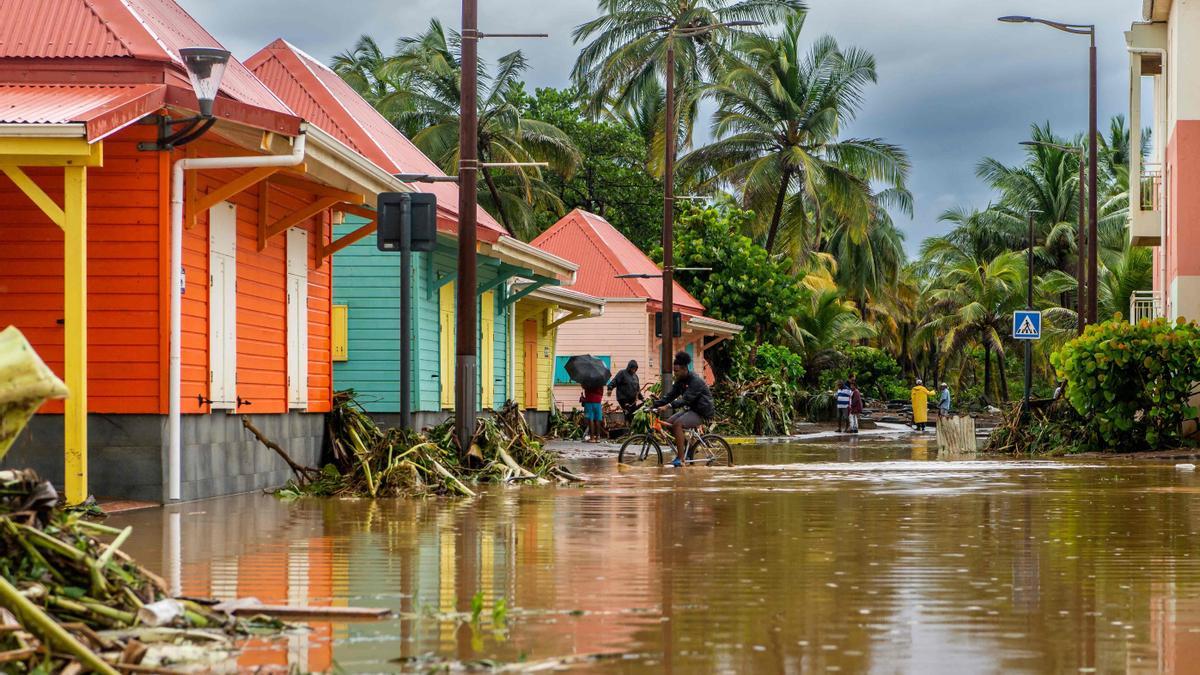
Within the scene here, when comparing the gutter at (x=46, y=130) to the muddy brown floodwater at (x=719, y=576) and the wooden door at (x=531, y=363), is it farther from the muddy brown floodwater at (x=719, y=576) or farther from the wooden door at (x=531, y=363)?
the wooden door at (x=531, y=363)

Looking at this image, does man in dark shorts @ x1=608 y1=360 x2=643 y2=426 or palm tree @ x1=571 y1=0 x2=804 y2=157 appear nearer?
man in dark shorts @ x1=608 y1=360 x2=643 y2=426

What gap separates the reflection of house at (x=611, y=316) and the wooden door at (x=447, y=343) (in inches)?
615

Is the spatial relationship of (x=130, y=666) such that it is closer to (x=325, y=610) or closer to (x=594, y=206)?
(x=325, y=610)

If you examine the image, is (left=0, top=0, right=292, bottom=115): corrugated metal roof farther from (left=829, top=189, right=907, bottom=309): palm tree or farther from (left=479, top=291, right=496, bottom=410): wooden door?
(left=829, top=189, right=907, bottom=309): palm tree

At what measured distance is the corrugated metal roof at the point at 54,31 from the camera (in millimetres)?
15203

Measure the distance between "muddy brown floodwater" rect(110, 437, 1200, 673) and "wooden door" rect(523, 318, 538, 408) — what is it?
62.5 ft

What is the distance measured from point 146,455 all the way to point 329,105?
11.9 m

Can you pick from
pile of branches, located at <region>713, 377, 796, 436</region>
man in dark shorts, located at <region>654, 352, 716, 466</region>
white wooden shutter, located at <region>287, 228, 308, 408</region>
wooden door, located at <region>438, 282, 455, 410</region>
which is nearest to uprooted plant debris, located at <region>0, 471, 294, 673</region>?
white wooden shutter, located at <region>287, 228, 308, 408</region>

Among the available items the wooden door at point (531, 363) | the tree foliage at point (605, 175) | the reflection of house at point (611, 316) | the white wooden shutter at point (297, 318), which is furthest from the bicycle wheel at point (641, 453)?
the tree foliage at point (605, 175)

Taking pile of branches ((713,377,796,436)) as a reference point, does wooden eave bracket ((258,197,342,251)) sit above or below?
above

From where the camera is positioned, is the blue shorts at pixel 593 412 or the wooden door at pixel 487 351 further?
the blue shorts at pixel 593 412

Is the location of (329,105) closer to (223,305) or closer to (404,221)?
(404,221)

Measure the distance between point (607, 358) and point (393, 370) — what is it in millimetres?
20498

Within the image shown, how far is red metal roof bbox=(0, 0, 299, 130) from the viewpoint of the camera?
1517 cm
